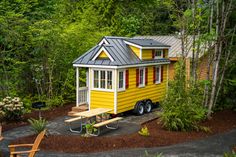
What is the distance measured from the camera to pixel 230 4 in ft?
48.6

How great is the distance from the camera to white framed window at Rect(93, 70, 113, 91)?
15344 millimetres

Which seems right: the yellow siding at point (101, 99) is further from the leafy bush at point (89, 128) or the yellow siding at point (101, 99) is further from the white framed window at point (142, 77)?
the leafy bush at point (89, 128)

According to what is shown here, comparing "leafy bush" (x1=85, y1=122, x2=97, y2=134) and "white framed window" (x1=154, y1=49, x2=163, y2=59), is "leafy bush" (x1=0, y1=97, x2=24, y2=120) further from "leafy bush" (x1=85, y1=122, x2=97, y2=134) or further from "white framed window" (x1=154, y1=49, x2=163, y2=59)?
"white framed window" (x1=154, y1=49, x2=163, y2=59)

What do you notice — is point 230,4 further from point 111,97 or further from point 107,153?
point 107,153

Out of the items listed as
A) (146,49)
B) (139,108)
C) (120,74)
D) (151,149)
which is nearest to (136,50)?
(146,49)

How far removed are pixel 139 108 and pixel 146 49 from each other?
275 centimetres

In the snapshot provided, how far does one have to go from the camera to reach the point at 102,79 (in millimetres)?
15539

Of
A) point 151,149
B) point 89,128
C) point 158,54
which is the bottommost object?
point 151,149

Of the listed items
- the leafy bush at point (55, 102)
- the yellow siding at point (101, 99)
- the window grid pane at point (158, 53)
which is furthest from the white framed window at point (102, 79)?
the window grid pane at point (158, 53)

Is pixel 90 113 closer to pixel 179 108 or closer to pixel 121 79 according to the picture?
pixel 121 79

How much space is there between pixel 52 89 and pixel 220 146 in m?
9.75

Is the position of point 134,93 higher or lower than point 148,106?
higher

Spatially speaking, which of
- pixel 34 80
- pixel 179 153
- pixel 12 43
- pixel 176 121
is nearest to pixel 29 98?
pixel 34 80

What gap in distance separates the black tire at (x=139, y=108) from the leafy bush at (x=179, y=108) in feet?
8.62
